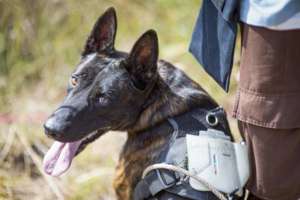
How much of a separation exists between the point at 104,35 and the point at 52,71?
203cm

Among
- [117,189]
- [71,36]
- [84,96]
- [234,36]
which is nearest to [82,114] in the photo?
[84,96]

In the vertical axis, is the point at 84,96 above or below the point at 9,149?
above

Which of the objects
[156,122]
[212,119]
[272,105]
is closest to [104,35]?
[156,122]

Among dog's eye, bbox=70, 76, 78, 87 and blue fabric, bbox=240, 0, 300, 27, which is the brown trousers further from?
dog's eye, bbox=70, 76, 78, 87

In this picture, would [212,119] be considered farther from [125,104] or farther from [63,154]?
[63,154]

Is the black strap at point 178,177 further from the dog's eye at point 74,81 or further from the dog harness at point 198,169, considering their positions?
the dog's eye at point 74,81

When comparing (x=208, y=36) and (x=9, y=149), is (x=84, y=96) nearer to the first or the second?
(x=208, y=36)

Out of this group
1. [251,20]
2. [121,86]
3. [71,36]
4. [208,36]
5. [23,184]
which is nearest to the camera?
[251,20]

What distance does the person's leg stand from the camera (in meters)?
2.56

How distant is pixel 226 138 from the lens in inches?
111

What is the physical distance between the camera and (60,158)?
296cm

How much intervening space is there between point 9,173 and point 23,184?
114 millimetres

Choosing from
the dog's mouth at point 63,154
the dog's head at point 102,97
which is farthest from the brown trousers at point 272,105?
the dog's mouth at point 63,154

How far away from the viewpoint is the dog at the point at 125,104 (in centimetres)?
282
